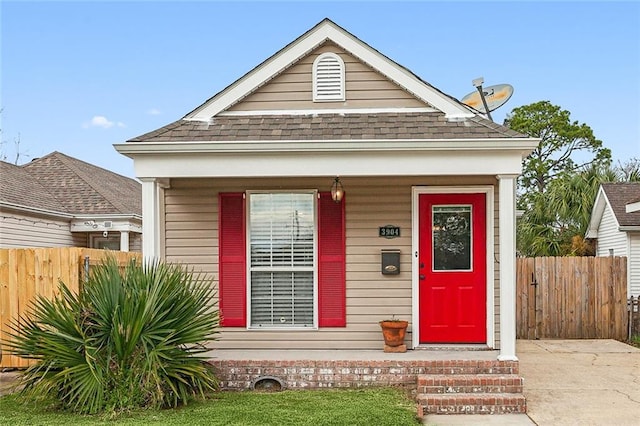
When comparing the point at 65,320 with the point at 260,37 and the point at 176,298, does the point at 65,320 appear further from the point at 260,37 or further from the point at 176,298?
the point at 260,37

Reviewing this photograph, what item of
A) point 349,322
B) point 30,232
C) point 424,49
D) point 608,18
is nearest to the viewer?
point 349,322

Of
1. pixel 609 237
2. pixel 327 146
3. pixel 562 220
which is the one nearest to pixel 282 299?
pixel 327 146

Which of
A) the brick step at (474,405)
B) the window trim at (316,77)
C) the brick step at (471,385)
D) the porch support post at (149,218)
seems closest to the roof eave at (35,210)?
the porch support post at (149,218)

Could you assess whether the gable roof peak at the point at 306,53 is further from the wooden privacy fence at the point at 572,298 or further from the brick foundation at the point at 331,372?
the wooden privacy fence at the point at 572,298

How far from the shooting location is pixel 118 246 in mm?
16719

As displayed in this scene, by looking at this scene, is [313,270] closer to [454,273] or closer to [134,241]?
[454,273]

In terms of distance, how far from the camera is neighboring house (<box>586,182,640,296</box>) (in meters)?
15.9

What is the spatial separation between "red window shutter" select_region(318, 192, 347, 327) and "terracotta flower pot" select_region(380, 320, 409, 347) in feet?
2.04

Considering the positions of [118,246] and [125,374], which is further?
[118,246]

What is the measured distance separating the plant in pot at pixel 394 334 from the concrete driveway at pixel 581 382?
1.53 m

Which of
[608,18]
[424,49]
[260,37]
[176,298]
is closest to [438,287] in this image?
[176,298]

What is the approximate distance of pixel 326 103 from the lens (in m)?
8.48

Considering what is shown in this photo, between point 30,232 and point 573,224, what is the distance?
51.9 ft

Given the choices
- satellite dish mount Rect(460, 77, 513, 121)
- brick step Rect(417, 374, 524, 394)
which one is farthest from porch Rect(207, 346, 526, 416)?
satellite dish mount Rect(460, 77, 513, 121)
